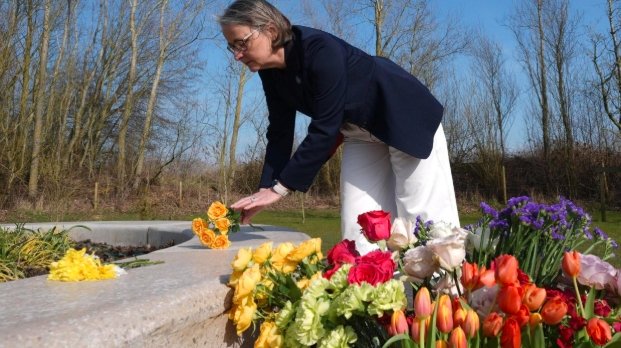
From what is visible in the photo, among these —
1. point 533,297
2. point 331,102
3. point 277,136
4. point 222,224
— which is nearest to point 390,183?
point 277,136

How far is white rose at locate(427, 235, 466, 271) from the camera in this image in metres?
1.48

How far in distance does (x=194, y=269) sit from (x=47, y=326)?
76cm

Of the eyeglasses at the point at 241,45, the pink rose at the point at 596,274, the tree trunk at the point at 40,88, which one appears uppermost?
the tree trunk at the point at 40,88

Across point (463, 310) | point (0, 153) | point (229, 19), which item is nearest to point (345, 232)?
point (229, 19)

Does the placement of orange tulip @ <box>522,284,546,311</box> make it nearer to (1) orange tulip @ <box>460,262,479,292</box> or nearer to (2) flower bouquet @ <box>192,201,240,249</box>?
(1) orange tulip @ <box>460,262,479,292</box>

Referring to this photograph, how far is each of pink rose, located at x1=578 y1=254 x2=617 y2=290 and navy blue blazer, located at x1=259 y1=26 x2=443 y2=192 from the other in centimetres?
103

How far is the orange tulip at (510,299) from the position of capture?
4.08ft

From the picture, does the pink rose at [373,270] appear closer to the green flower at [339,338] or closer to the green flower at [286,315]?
the green flower at [339,338]

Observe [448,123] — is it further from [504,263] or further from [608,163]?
[504,263]

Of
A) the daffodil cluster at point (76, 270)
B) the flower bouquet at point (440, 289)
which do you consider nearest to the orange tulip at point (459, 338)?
the flower bouquet at point (440, 289)

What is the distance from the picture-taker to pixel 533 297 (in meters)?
1.30

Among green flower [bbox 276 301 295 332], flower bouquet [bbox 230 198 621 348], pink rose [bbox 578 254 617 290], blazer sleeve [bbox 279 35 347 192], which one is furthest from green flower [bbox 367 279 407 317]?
blazer sleeve [bbox 279 35 347 192]

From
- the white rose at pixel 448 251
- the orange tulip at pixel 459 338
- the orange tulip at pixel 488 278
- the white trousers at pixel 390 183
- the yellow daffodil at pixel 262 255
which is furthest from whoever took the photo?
the white trousers at pixel 390 183

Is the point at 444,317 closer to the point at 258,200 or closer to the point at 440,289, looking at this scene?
the point at 440,289
